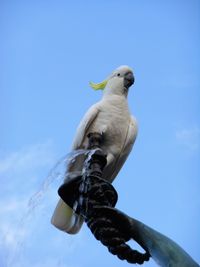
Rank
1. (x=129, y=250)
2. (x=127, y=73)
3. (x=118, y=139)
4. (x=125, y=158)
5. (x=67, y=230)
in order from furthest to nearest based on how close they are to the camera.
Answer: (x=127, y=73) < (x=125, y=158) < (x=118, y=139) < (x=67, y=230) < (x=129, y=250)

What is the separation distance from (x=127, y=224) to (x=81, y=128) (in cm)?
284

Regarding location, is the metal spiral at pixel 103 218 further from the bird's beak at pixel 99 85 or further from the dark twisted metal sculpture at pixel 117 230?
the bird's beak at pixel 99 85

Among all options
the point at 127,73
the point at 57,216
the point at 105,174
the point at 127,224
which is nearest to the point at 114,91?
the point at 127,73

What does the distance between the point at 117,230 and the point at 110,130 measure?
8.02ft

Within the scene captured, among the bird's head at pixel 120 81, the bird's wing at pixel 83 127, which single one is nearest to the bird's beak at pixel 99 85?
the bird's head at pixel 120 81

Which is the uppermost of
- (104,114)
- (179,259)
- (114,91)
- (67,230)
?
(114,91)

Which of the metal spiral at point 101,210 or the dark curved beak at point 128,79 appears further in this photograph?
the dark curved beak at point 128,79

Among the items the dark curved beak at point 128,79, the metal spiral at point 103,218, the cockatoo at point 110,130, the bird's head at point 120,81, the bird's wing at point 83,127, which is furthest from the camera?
the dark curved beak at point 128,79

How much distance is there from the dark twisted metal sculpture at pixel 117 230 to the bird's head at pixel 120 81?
13.1 feet

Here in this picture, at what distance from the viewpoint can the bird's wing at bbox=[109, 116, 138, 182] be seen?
5567 millimetres

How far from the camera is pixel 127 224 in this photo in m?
2.79

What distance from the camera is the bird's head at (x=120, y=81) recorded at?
687 centimetres

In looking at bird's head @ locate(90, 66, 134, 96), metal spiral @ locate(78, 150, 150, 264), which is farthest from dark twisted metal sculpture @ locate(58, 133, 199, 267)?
bird's head @ locate(90, 66, 134, 96)

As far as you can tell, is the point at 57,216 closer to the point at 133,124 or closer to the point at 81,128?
the point at 81,128
